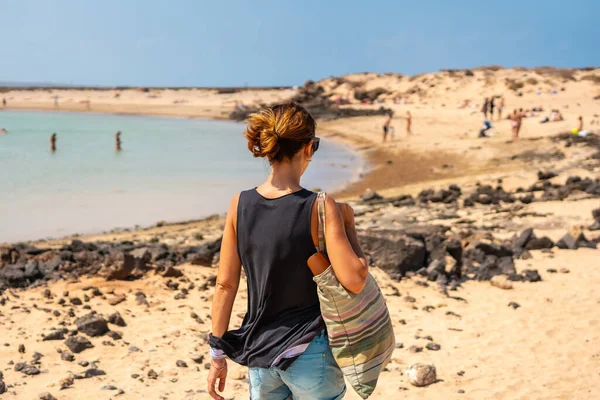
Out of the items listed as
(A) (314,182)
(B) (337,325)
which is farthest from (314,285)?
(A) (314,182)

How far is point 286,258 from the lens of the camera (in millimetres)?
2512

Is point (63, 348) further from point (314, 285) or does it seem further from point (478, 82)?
point (478, 82)

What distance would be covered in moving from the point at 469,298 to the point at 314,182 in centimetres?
1531

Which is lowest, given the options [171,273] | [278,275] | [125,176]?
[125,176]

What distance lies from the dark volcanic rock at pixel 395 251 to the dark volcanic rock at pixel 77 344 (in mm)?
4080

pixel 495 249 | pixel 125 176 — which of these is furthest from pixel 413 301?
pixel 125 176

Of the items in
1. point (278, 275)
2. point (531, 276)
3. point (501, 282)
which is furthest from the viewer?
point (531, 276)

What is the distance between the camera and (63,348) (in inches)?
238

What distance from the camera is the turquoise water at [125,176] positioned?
17.2 m

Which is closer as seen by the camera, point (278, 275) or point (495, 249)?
point (278, 275)

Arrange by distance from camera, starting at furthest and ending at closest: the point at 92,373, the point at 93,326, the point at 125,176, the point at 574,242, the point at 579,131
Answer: the point at 579,131 < the point at 125,176 < the point at 574,242 < the point at 93,326 < the point at 92,373

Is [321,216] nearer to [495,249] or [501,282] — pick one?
[501,282]

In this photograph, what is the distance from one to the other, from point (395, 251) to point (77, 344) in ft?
14.2

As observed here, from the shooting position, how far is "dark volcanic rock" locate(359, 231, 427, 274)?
8.71 m
